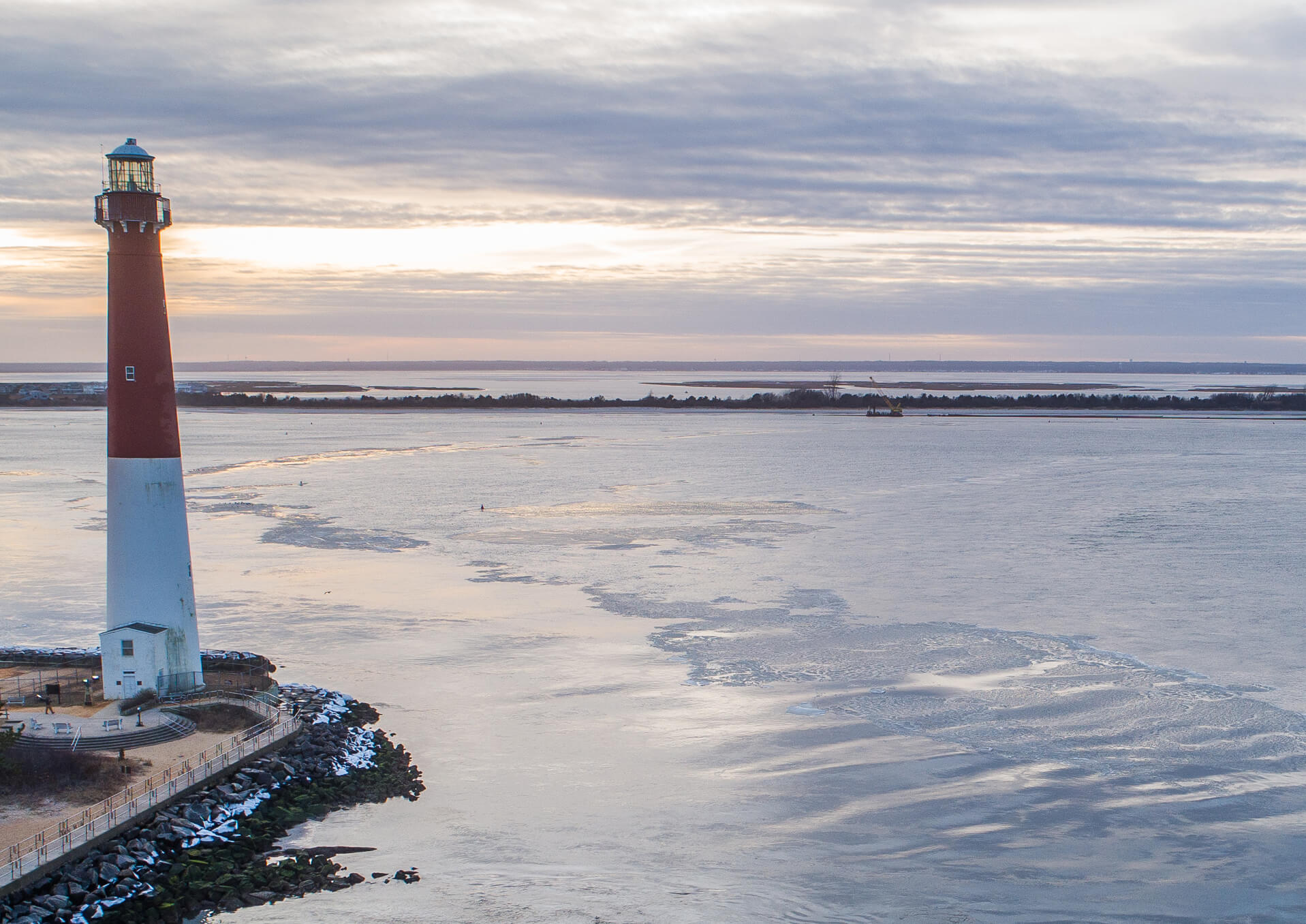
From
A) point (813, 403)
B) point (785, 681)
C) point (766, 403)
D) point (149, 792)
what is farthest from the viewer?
point (813, 403)

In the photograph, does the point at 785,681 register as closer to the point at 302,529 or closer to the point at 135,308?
the point at 135,308

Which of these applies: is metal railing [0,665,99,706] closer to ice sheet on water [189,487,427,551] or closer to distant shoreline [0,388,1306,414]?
ice sheet on water [189,487,427,551]

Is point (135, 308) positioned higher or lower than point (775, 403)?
higher

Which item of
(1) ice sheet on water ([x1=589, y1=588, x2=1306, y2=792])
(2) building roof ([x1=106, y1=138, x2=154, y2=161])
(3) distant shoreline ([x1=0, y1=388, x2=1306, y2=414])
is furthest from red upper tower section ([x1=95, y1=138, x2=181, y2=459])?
(3) distant shoreline ([x1=0, y1=388, x2=1306, y2=414])

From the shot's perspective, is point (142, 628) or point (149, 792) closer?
point (149, 792)

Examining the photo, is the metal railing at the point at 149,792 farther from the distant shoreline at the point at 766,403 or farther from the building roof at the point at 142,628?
the distant shoreline at the point at 766,403

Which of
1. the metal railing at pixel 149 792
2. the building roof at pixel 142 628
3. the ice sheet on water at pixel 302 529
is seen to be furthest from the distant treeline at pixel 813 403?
the metal railing at pixel 149 792

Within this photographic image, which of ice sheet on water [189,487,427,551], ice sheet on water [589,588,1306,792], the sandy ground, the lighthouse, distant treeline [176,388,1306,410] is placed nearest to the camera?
the sandy ground

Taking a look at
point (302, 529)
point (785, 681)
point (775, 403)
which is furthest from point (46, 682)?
point (775, 403)
